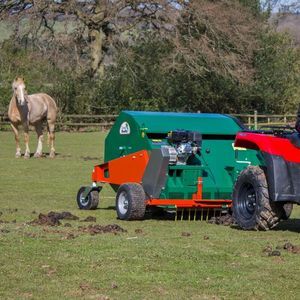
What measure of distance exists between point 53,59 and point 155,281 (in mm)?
38493

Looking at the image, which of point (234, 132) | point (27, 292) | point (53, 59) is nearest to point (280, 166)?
point (234, 132)

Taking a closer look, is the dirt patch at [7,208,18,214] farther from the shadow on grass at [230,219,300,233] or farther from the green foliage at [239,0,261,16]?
the green foliage at [239,0,261,16]

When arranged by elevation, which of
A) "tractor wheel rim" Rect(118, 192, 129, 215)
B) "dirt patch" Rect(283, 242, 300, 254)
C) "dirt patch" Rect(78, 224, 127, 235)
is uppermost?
"tractor wheel rim" Rect(118, 192, 129, 215)

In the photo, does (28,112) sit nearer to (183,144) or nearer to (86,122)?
(183,144)

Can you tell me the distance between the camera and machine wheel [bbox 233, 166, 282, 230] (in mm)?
9945

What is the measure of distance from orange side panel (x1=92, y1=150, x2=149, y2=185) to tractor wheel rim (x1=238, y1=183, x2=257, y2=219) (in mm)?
1924

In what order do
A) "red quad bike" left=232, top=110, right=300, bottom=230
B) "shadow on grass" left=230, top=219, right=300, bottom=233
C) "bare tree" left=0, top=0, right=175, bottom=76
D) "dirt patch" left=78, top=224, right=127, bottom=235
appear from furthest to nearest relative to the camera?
1. "bare tree" left=0, top=0, right=175, bottom=76
2. "shadow on grass" left=230, top=219, right=300, bottom=233
3. "dirt patch" left=78, top=224, right=127, bottom=235
4. "red quad bike" left=232, top=110, right=300, bottom=230

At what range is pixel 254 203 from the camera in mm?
10320

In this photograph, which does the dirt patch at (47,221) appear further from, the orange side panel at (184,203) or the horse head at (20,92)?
the horse head at (20,92)

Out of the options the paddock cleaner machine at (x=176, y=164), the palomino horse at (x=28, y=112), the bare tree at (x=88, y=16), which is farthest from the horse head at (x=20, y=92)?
the bare tree at (x=88, y=16)

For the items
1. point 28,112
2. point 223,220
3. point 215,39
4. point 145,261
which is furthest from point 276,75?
point 145,261

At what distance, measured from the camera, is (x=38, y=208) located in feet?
43.9

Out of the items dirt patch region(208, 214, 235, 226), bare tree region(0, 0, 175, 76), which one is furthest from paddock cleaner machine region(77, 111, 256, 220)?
bare tree region(0, 0, 175, 76)

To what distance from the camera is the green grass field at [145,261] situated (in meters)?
6.57
